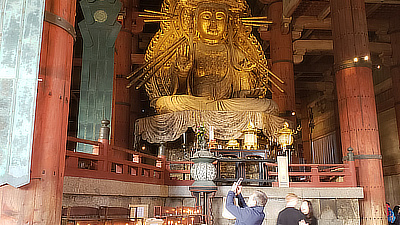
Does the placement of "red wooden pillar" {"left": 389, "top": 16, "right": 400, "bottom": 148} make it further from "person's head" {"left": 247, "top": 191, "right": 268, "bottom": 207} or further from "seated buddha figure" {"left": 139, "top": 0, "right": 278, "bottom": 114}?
"person's head" {"left": 247, "top": 191, "right": 268, "bottom": 207}

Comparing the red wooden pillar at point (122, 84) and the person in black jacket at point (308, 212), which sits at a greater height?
the red wooden pillar at point (122, 84)

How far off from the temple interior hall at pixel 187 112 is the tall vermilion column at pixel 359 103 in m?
0.02

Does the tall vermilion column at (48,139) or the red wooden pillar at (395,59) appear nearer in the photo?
the tall vermilion column at (48,139)

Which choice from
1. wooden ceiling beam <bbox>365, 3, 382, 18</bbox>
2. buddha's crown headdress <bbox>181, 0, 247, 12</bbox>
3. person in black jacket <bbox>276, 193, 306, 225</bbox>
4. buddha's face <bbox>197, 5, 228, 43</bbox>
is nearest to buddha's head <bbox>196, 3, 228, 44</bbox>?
buddha's face <bbox>197, 5, 228, 43</bbox>

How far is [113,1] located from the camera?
23.5 feet

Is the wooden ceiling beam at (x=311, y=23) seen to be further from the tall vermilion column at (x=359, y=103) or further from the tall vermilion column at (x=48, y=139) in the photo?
the tall vermilion column at (x=48, y=139)

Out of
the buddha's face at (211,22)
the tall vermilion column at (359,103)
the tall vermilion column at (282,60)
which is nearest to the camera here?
the tall vermilion column at (359,103)

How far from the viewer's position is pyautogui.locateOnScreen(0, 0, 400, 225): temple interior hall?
281 cm

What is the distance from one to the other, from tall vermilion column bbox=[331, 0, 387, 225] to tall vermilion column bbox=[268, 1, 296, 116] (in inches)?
103

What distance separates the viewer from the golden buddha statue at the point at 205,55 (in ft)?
32.1

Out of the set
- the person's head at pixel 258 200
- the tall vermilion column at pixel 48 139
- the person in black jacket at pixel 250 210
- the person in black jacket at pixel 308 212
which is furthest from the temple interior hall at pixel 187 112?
the person in black jacket at pixel 308 212

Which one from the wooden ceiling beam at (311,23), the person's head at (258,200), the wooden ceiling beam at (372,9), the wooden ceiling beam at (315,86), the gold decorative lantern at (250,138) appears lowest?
the person's head at (258,200)

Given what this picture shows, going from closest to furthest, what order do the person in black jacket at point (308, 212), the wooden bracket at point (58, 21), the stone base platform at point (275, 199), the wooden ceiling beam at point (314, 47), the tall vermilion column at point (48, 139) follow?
the tall vermilion column at point (48, 139) < the wooden bracket at point (58, 21) < the person in black jacket at point (308, 212) < the stone base platform at point (275, 199) < the wooden ceiling beam at point (314, 47)

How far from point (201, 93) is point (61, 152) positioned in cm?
715
